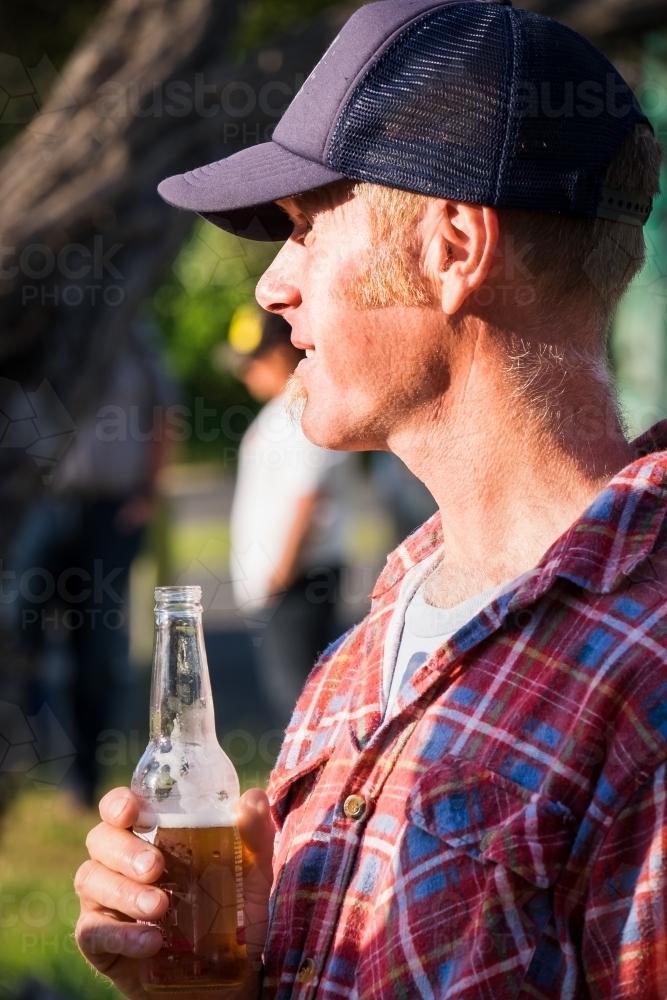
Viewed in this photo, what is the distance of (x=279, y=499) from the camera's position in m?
4.54

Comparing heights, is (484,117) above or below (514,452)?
above

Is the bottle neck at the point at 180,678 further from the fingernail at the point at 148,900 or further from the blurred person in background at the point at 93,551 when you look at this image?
the blurred person in background at the point at 93,551

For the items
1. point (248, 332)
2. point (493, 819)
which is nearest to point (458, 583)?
point (493, 819)

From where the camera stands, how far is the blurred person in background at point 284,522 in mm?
4527

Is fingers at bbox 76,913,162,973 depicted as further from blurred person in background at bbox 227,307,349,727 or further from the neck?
blurred person in background at bbox 227,307,349,727

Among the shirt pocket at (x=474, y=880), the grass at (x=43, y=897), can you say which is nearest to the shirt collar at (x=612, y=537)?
the shirt pocket at (x=474, y=880)

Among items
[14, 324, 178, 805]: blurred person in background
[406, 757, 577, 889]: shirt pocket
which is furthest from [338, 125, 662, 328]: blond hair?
[14, 324, 178, 805]: blurred person in background

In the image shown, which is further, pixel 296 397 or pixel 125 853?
pixel 296 397

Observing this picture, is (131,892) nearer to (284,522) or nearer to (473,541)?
(473,541)

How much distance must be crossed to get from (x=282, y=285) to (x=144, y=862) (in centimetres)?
79

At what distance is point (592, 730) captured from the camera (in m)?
1.30

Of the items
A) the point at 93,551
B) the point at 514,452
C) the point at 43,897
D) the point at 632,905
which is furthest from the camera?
the point at 93,551

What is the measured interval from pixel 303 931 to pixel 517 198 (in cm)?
94

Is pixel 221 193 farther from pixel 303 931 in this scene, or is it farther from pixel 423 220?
pixel 303 931
